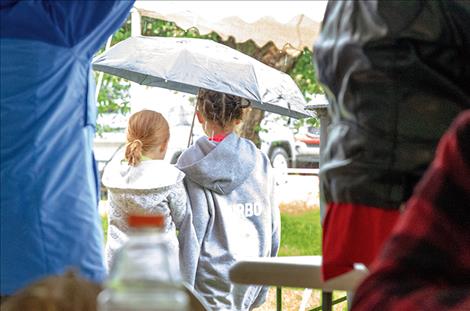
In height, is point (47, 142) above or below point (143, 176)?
above

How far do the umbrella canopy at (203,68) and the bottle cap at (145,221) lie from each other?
5432mm

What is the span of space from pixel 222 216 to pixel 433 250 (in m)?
4.17

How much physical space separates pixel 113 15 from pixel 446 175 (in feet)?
4.88

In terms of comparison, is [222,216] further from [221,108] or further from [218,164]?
Result: [221,108]

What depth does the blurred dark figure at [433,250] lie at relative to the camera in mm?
1166

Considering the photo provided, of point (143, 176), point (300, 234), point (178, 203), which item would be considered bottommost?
point (300, 234)

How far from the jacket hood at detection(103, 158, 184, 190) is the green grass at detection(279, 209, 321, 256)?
6.99 m

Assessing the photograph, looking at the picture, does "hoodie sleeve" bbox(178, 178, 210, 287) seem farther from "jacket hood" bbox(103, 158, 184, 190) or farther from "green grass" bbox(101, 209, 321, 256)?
"green grass" bbox(101, 209, 321, 256)

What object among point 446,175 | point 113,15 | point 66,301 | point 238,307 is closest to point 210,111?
point 238,307

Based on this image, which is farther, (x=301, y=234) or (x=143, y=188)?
(x=301, y=234)

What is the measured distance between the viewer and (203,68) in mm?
6523

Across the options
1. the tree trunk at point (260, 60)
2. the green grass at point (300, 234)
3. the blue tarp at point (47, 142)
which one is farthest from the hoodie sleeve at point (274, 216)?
the tree trunk at point (260, 60)

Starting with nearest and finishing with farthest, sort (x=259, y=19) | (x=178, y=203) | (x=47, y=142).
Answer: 1. (x=47, y=142)
2. (x=178, y=203)
3. (x=259, y=19)

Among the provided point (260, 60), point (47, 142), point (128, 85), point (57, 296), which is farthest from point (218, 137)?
point (128, 85)
